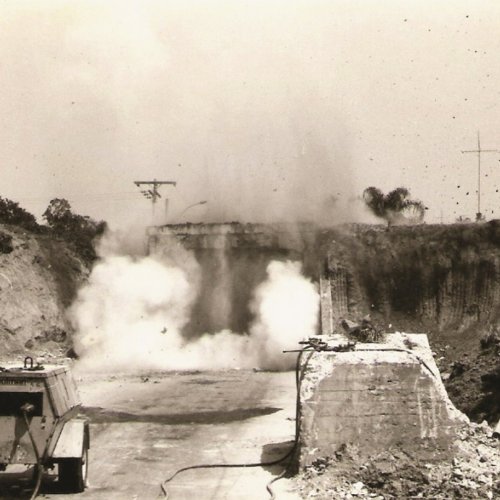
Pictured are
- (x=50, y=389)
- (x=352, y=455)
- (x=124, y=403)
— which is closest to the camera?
(x=50, y=389)

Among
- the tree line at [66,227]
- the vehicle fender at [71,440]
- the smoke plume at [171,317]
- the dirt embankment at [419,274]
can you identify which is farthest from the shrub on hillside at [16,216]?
the vehicle fender at [71,440]

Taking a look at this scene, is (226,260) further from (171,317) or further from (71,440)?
(71,440)

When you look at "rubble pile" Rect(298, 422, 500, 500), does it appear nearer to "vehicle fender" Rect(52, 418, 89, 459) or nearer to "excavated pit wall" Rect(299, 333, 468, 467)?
"excavated pit wall" Rect(299, 333, 468, 467)

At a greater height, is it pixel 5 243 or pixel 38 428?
pixel 5 243

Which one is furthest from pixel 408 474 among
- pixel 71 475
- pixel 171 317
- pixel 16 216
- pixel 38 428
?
pixel 16 216

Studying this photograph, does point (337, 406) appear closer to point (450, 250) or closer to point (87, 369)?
point (87, 369)

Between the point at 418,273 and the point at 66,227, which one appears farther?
the point at 66,227

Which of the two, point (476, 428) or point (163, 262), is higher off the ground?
point (163, 262)

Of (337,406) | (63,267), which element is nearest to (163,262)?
(63,267)
